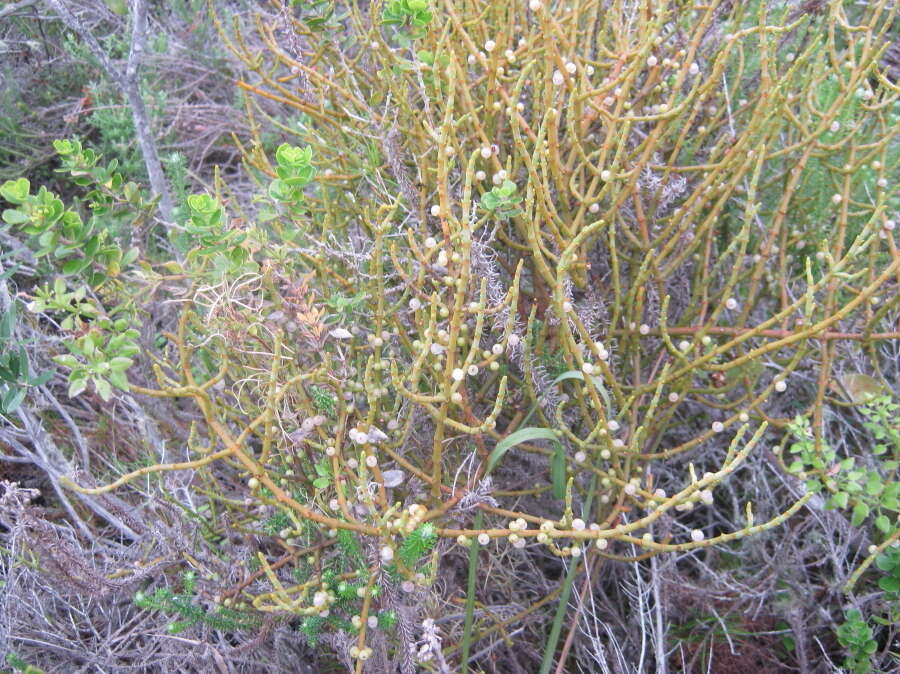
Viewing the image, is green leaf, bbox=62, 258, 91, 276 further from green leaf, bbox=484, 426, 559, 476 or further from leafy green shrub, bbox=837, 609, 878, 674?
leafy green shrub, bbox=837, 609, 878, 674

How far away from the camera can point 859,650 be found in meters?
1.43

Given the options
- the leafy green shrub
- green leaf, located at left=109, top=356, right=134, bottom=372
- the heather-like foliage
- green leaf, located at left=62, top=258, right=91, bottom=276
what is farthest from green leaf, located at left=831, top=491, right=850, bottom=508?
green leaf, located at left=62, top=258, right=91, bottom=276

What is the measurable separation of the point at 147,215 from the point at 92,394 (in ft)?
2.28

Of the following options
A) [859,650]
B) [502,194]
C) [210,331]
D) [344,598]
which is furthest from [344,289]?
[859,650]

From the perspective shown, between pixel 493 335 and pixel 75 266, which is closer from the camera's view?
pixel 75 266

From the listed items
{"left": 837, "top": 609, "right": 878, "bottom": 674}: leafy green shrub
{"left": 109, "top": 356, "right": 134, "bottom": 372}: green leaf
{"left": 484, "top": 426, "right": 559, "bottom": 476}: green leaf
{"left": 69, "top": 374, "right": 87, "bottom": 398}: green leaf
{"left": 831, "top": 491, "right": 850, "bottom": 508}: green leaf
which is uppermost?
{"left": 109, "top": 356, "right": 134, "bottom": 372}: green leaf

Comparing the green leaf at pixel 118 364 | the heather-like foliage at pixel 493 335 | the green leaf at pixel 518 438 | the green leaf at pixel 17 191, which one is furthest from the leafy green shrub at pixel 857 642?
the green leaf at pixel 17 191

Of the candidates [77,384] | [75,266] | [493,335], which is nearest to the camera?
[77,384]

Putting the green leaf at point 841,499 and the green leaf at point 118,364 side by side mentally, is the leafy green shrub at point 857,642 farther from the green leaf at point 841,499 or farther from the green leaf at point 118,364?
the green leaf at point 118,364

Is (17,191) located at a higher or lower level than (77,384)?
higher

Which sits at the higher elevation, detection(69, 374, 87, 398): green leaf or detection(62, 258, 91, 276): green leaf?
detection(62, 258, 91, 276): green leaf

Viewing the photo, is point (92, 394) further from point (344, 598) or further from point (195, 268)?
Answer: point (344, 598)

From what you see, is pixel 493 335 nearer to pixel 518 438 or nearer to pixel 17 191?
pixel 518 438

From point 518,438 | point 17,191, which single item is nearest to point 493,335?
point 518,438
